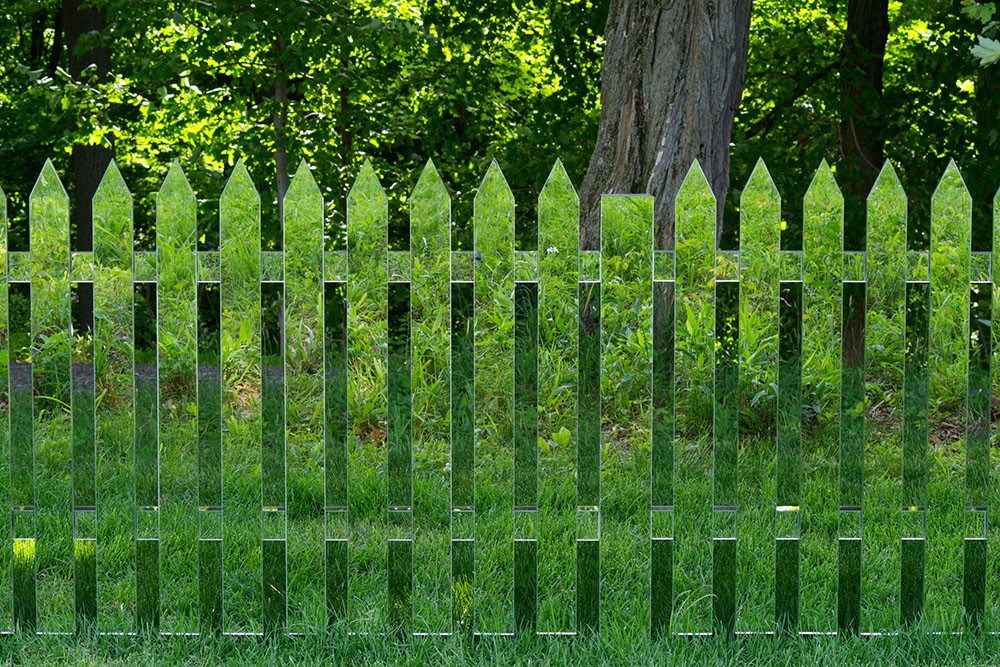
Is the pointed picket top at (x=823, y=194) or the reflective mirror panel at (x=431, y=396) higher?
the pointed picket top at (x=823, y=194)

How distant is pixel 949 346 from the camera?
12.5 feet

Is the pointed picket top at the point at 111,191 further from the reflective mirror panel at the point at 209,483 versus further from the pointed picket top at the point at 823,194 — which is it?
the pointed picket top at the point at 823,194

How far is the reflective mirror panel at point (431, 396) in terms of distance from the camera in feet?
12.3

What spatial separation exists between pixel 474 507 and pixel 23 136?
47.4 ft

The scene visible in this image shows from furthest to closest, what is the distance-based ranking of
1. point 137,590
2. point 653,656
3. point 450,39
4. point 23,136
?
point 23,136, point 450,39, point 137,590, point 653,656

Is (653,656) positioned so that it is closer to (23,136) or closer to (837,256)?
(837,256)

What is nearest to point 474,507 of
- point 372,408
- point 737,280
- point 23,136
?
point 372,408

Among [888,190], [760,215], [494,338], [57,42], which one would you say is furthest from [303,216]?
[57,42]

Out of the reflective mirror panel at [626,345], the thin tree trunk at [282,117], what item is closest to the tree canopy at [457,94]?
the thin tree trunk at [282,117]

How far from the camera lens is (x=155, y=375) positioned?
3.81m

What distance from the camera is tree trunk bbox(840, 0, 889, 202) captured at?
10711 mm

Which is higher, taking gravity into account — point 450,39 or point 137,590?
point 450,39

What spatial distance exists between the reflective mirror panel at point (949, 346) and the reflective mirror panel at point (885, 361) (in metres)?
0.13

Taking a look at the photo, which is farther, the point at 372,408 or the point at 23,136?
the point at 23,136
